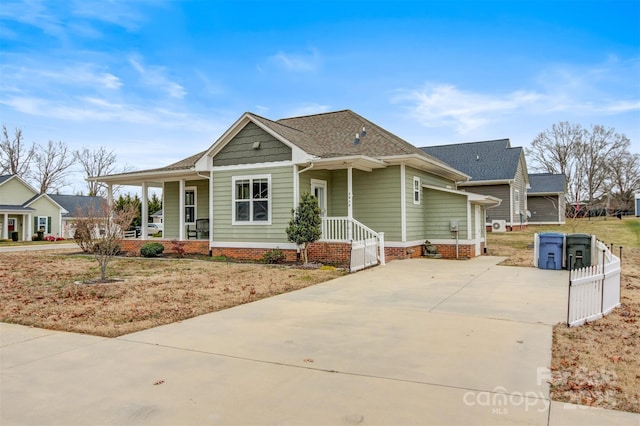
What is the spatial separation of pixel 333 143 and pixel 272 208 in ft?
12.7

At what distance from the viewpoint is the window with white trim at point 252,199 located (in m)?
15.0

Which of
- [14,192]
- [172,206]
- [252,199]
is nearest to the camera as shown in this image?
[252,199]

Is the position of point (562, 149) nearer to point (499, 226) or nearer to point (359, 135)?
point (499, 226)

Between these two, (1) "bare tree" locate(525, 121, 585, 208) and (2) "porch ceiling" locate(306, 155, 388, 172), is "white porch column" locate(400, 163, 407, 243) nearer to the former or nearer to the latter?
(2) "porch ceiling" locate(306, 155, 388, 172)

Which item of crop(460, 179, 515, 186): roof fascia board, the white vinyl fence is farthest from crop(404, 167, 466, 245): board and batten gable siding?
crop(460, 179, 515, 186): roof fascia board

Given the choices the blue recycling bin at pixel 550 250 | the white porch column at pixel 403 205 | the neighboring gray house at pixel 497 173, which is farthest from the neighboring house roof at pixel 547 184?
the blue recycling bin at pixel 550 250

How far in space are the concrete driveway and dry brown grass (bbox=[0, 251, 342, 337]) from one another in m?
0.52

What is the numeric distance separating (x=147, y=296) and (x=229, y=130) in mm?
8342

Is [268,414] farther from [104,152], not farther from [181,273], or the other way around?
[104,152]

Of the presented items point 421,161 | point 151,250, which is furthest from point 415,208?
point 151,250

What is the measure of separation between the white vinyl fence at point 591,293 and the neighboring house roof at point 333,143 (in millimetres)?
7733

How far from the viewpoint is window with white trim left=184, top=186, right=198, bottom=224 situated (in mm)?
18938

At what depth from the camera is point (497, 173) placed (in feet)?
97.1

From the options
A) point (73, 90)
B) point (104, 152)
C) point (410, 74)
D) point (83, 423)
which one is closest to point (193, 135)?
point (73, 90)
